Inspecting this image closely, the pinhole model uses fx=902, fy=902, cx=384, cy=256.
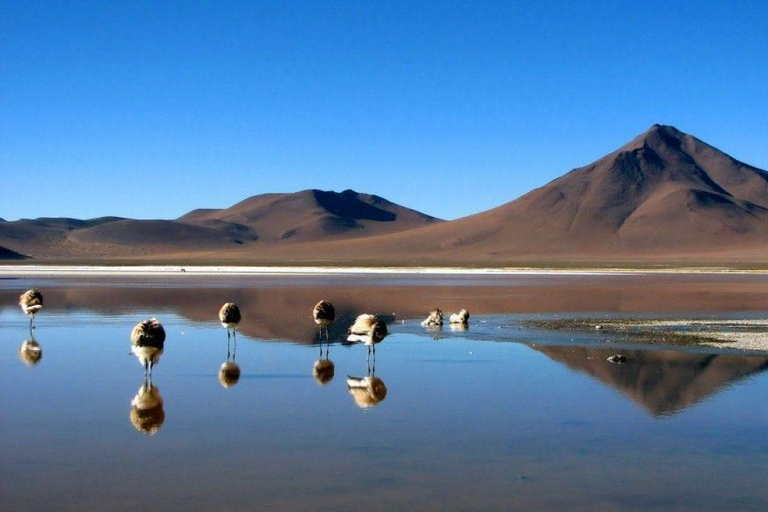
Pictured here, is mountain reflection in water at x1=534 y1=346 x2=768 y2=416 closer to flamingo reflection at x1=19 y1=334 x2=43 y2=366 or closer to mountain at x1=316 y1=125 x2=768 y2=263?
flamingo reflection at x1=19 y1=334 x2=43 y2=366

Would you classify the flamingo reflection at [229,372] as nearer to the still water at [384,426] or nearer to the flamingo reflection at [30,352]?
the still water at [384,426]

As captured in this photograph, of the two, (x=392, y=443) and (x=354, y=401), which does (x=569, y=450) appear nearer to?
(x=392, y=443)

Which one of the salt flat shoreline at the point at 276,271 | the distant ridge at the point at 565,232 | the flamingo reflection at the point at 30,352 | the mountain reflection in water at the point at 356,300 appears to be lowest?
the flamingo reflection at the point at 30,352

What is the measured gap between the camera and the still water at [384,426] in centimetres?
793

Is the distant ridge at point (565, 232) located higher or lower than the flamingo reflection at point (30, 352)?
higher

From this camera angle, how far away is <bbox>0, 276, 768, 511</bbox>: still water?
793cm

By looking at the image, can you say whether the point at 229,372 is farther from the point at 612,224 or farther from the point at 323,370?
the point at 612,224

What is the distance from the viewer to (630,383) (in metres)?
13.4

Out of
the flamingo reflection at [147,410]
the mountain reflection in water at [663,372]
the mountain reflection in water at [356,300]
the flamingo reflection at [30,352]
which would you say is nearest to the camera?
the flamingo reflection at [147,410]

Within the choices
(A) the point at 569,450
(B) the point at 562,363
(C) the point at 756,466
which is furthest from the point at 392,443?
(B) the point at 562,363

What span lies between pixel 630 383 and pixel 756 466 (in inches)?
177

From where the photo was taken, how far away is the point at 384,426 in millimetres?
10484

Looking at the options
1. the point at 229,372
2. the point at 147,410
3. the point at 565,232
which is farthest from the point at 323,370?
the point at 565,232

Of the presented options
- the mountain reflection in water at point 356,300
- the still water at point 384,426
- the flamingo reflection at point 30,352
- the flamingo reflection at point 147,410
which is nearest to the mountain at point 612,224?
the mountain reflection in water at point 356,300
